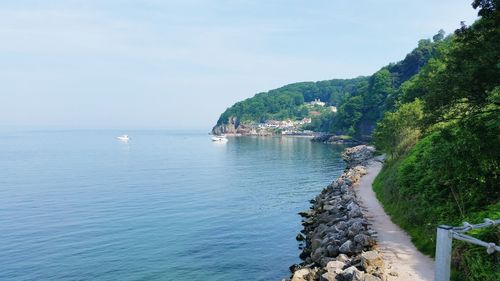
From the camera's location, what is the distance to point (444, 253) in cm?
696

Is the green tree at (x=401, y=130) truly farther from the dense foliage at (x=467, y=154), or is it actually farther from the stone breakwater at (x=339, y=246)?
the dense foliage at (x=467, y=154)

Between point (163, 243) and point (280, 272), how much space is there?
38.1ft

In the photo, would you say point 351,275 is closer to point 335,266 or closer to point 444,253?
point 335,266

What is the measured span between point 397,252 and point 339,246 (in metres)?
4.11

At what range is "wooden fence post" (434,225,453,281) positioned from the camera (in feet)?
22.5

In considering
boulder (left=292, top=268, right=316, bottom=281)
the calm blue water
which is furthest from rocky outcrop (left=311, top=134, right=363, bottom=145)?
boulder (left=292, top=268, right=316, bottom=281)

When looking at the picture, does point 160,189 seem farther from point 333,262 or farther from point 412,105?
point 333,262

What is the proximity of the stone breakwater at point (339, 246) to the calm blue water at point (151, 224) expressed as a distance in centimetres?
200

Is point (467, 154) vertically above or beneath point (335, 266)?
above

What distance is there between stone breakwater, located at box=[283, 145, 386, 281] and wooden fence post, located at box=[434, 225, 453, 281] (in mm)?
12877

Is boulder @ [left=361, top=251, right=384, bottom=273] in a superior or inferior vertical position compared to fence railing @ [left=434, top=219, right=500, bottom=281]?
inferior

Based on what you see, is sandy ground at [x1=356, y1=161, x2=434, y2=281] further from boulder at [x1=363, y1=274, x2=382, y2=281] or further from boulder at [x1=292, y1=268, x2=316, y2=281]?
boulder at [x1=292, y1=268, x2=316, y2=281]

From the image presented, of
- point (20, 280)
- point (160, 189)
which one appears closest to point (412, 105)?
point (160, 189)

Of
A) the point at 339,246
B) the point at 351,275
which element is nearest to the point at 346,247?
the point at 339,246
